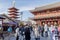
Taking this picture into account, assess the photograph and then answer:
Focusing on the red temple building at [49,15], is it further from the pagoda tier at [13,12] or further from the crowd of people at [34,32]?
the pagoda tier at [13,12]

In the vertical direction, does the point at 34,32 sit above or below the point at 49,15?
below

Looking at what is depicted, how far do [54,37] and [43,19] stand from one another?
30.8 metres

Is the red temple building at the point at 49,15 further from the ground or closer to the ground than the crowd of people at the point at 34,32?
further from the ground

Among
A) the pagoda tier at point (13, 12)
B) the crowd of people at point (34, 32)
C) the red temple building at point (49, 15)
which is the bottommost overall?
the crowd of people at point (34, 32)

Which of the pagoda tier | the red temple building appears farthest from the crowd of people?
the pagoda tier

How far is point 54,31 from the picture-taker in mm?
13570

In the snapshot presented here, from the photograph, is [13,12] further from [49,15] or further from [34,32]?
[34,32]

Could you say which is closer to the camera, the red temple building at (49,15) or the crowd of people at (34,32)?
the crowd of people at (34,32)

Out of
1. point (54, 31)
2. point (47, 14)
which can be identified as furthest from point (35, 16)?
point (54, 31)

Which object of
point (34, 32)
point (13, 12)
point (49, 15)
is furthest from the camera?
point (13, 12)

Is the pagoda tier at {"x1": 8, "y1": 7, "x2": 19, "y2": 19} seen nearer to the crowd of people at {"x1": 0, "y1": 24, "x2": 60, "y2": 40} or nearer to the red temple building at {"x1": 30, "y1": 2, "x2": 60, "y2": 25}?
the red temple building at {"x1": 30, "y1": 2, "x2": 60, "y2": 25}

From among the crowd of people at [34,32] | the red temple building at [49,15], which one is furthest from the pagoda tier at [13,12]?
the crowd of people at [34,32]

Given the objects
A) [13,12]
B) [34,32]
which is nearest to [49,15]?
[34,32]

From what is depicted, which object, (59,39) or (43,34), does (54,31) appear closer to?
(59,39)
